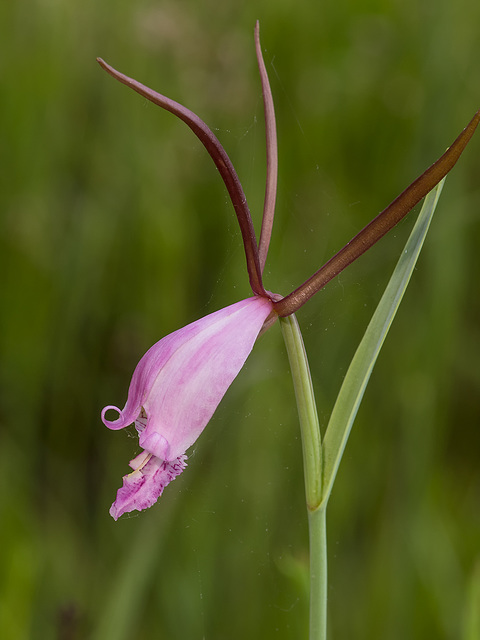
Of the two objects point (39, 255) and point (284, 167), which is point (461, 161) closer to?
point (284, 167)

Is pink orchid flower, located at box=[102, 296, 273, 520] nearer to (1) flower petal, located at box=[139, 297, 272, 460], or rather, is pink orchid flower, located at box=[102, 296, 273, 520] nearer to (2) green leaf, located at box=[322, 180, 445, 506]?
(1) flower petal, located at box=[139, 297, 272, 460]

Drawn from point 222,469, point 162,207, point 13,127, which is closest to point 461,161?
point 162,207

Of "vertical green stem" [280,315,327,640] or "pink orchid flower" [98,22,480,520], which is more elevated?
"pink orchid flower" [98,22,480,520]

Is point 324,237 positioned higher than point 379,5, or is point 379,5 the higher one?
point 379,5

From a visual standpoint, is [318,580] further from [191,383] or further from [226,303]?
[226,303]

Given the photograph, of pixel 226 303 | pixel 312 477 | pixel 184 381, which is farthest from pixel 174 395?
pixel 226 303

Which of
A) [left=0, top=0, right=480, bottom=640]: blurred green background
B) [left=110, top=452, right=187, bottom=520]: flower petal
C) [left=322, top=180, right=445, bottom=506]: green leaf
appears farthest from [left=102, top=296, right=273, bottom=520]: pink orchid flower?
[left=0, top=0, right=480, bottom=640]: blurred green background

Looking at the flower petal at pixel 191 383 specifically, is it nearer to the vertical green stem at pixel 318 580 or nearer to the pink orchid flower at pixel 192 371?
the pink orchid flower at pixel 192 371

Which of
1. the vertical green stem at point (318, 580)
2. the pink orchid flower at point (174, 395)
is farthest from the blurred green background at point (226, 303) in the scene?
the pink orchid flower at point (174, 395)
